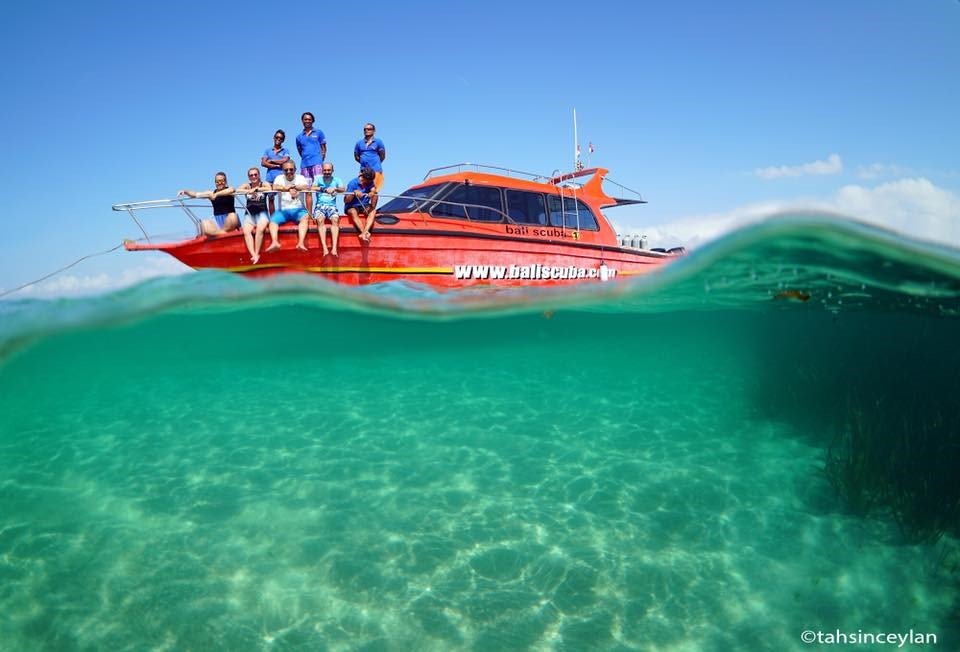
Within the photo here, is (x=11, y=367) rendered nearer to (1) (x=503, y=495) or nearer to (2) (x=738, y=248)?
(1) (x=503, y=495)

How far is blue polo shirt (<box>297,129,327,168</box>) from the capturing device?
1020 cm

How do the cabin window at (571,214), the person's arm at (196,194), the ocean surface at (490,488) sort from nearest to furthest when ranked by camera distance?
the ocean surface at (490,488)
the person's arm at (196,194)
the cabin window at (571,214)

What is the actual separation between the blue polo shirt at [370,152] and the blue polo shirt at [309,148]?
829 millimetres

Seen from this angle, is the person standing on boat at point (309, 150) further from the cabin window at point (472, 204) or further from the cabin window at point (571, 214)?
the cabin window at point (571, 214)

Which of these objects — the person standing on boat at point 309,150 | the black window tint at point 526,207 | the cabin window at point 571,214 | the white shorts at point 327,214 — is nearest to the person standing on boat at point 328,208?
the white shorts at point 327,214

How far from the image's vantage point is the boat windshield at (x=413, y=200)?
438 inches

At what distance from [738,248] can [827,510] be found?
4595 mm

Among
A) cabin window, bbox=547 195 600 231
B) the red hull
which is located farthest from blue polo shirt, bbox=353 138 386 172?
cabin window, bbox=547 195 600 231

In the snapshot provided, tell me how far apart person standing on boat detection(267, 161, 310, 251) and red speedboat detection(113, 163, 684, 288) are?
0.61ft

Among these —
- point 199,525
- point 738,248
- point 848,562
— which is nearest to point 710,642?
point 848,562

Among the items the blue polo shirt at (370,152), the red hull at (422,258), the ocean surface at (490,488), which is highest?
the blue polo shirt at (370,152)

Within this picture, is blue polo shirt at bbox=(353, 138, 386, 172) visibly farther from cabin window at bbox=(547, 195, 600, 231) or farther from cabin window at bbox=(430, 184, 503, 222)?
cabin window at bbox=(547, 195, 600, 231)

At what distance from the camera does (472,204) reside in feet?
38.0

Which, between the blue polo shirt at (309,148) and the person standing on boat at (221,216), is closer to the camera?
the person standing on boat at (221,216)
